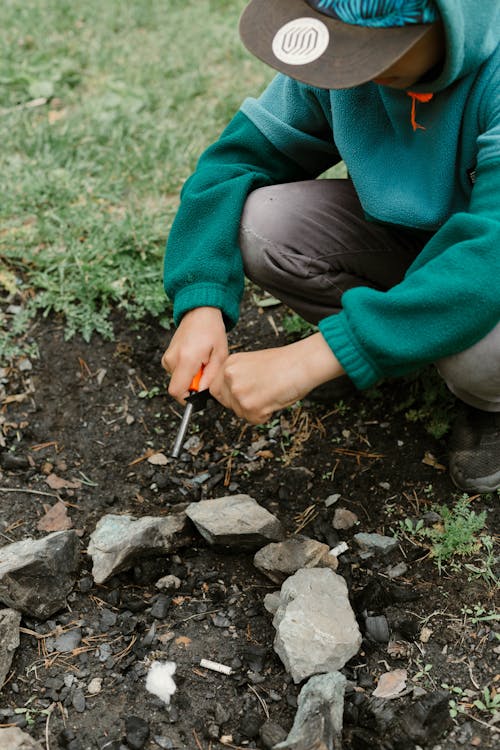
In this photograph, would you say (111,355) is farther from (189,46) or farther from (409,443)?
(189,46)

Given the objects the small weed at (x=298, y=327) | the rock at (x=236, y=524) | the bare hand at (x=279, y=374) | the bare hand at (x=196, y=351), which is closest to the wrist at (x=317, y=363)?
the bare hand at (x=279, y=374)

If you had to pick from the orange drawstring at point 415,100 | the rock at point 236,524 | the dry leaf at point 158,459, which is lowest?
the dry leaf at point 158,459

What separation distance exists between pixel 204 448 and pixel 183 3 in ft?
12.1

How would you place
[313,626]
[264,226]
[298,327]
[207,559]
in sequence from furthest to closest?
[298,327] < [264,226] < [207,559] < [313,626]

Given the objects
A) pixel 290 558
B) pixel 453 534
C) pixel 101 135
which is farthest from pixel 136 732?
pixel 101 135

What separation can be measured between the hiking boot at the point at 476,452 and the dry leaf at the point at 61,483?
1.16 m

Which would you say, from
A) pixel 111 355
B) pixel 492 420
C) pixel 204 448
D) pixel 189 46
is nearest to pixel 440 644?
pixel 492 420

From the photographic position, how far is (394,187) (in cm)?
213

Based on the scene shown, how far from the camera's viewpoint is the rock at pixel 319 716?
175 centimetres

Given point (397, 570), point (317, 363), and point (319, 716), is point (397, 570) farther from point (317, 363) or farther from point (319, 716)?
point (317, 363)

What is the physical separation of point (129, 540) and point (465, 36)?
57.7 inches

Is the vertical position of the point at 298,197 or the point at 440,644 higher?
the point at 298,197

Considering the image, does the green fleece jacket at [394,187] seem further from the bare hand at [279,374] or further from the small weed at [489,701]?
the small weed at [489,701]

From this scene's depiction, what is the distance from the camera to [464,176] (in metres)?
2.04
